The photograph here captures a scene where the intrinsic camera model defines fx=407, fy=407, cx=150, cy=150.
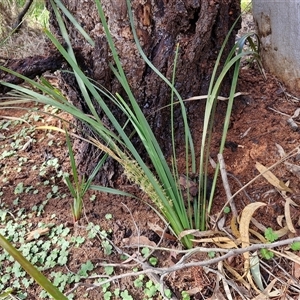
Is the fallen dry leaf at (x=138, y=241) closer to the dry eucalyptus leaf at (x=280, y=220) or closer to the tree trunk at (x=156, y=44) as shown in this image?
the tree trunk at (x=156, y=44)

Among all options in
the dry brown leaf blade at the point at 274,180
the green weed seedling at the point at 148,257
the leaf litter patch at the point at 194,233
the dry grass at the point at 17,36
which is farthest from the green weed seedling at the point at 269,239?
the dry grass at the point at 17,36

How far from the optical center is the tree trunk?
3.93 feet

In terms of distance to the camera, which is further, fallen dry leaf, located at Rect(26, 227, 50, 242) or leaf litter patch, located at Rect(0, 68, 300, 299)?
fallen dry leaf, located at Rect(26, 227, 50, 242)

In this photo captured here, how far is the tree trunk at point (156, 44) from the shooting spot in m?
1.20

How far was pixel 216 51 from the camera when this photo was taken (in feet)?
4.39

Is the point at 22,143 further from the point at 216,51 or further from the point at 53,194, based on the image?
the point at 216,51

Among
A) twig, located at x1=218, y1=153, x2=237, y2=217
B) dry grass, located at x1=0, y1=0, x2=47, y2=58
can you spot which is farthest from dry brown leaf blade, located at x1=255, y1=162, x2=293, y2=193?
dry grass, located at x1=0, y1=0, x2=47, y2=58

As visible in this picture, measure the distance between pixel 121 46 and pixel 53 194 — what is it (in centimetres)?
54

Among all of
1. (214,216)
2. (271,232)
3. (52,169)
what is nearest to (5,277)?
(52,169)

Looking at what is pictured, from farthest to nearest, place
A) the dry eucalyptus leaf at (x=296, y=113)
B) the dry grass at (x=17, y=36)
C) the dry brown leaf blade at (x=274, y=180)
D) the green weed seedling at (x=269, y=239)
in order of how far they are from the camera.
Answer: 1. the dry grass at (x=17, y=36)
2. the dry eucalyptus leaf at (x=296, y=113)
3. the dry brown leaf blade at (x=274, y=180)
4. the green weed seedling at (x=269, y=239)

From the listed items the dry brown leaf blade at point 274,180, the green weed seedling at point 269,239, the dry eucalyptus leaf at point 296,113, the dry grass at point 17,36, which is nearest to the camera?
the green weed seedling at point 269,239

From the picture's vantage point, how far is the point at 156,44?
48.6 inches

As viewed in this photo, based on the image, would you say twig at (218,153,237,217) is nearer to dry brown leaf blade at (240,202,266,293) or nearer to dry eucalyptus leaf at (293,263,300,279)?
dry brown leaf blade at (240,202,266,293)

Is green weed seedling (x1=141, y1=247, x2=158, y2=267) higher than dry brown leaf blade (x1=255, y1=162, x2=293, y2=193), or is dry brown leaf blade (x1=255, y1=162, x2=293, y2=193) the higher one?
dry brown leaf blade (x1=255, y1=162, x2=293, y2=193)
